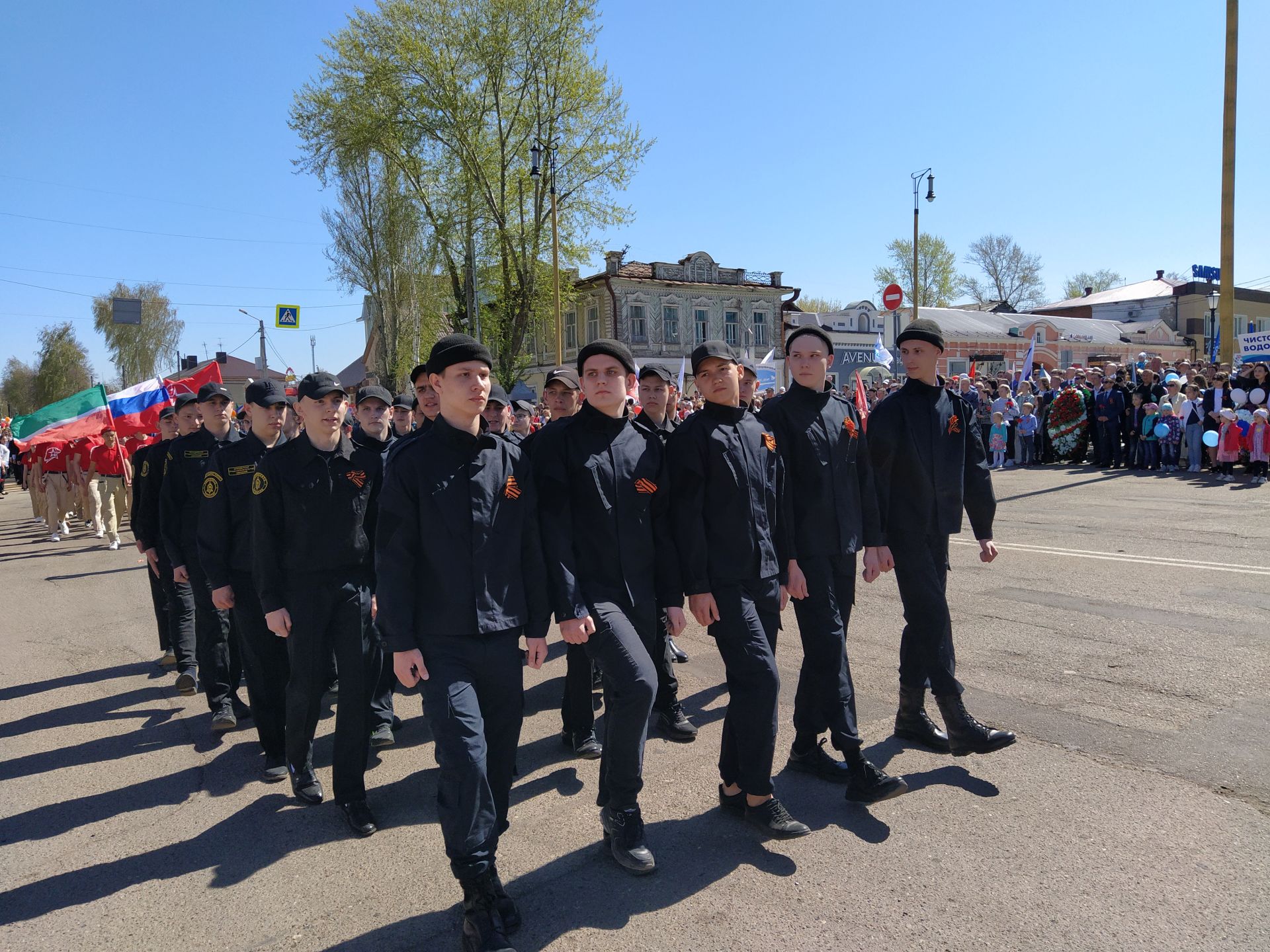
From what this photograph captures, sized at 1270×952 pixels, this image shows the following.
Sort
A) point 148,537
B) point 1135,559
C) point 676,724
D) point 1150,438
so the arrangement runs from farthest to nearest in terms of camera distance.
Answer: point 1150,438 < point 1135,559 < point 148,537 < point 676,724

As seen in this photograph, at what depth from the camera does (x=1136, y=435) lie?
16.7 meters

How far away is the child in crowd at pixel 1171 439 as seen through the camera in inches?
617

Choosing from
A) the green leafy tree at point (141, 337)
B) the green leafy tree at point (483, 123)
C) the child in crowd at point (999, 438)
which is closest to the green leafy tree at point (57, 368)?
the green leafy tree at point (141, 337)

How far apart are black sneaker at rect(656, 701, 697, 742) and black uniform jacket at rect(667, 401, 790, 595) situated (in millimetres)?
1478

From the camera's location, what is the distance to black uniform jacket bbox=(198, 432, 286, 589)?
15.5 ft

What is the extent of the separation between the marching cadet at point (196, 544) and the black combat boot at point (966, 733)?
4339mm

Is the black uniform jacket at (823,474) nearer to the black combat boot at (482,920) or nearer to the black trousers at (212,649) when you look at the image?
the black combat boot at (482,920)

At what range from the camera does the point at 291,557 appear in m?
4.04

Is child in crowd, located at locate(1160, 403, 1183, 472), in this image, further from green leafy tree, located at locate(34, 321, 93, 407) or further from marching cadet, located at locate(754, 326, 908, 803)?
green leafy tree, located at locate(34, 321, 93, 407)

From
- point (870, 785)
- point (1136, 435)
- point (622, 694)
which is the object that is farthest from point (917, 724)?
point (1136, 435)

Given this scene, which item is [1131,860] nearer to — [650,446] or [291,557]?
[650,446]

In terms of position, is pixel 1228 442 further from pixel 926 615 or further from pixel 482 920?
pixel 482 920

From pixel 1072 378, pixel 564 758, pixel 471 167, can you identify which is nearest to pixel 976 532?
pixel 564 758

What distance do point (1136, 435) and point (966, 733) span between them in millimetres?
15321
